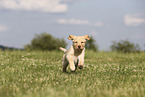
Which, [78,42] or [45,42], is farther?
[45,42]

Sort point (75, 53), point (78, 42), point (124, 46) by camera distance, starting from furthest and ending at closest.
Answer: point (124, 46)
point (75, 53)
point (78, 42)

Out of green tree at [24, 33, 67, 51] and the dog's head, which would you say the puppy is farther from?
green tree at [24, 33, 67, 51]

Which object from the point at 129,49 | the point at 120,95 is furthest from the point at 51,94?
the point at 129,49

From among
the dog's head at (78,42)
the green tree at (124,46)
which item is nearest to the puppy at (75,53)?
the dog's head at (78,42)

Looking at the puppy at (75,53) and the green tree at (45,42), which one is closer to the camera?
the puppy at (75,53)

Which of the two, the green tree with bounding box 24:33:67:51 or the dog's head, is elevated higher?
the green tree with bounding box 24:33:67:51

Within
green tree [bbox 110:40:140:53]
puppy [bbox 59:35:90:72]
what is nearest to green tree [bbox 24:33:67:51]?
green tree [bbox 110:40:140:53]

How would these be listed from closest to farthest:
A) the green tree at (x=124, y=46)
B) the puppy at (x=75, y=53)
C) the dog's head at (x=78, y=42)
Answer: the dog's head at (x=78, y=42) → the puppy at (x=75, y=53) → the green tree at (x=124, y=46)

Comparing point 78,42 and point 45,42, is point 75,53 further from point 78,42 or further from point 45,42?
point 45,42

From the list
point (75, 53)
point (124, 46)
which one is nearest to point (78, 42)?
point (75, 53)

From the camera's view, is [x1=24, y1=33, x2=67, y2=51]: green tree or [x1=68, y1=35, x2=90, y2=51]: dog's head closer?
[x1=68, y1=35, x2=90, y2=51]: dog's head

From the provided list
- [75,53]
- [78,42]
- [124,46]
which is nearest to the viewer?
[78,42]

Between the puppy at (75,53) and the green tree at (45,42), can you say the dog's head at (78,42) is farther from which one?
the green tree at (45,42)

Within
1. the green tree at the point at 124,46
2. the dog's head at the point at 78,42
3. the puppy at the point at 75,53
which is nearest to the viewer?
the dog's head at the point at 78,42
